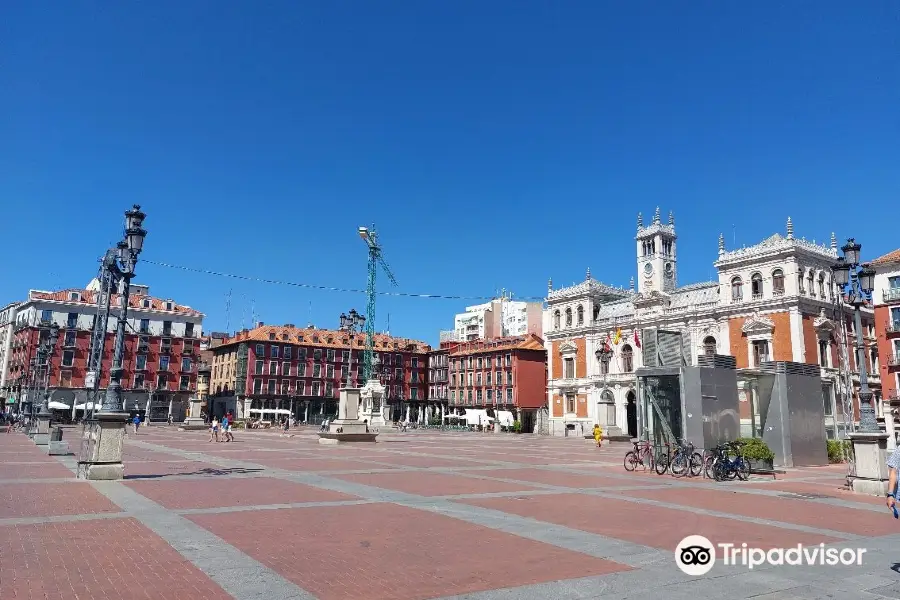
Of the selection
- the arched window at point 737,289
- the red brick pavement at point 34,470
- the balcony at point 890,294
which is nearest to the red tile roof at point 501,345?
the arched window at point 737,289

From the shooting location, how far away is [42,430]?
32.7 m

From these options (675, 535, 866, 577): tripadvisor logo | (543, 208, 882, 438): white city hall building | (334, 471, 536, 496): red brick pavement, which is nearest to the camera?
(675, 535, 866, 577): tripadvisor logo

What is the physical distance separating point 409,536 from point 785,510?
804cm

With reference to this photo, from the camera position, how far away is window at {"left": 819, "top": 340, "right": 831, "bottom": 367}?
5409 centimetres

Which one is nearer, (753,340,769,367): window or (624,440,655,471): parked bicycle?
(624,440,655,471): parked bicycle

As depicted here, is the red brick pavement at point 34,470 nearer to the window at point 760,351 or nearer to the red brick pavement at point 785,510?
the red brick pavement at point 785,510

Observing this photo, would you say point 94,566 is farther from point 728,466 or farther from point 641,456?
point 641,456

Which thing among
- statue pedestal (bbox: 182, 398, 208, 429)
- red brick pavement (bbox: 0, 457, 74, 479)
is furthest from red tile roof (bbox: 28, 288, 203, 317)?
red brick pavement (bbox: 0, 457, 74, 479)

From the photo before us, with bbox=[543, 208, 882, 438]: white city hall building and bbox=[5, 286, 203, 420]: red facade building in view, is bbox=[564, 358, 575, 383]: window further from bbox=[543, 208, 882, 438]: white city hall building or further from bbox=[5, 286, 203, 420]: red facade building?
bbox=[5, 286, 203, 420]: red facade building

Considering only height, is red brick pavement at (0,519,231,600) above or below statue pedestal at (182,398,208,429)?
below

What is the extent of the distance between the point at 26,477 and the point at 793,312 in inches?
2088

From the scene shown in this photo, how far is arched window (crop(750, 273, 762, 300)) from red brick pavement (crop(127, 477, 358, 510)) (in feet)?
167

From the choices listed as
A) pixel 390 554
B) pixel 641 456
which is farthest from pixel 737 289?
pixel 390 554

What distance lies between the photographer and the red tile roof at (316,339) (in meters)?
94.4
